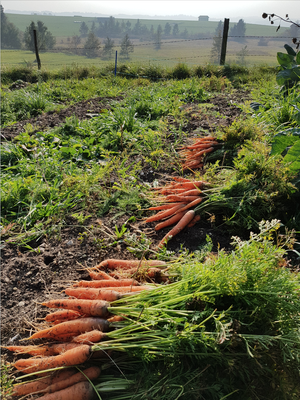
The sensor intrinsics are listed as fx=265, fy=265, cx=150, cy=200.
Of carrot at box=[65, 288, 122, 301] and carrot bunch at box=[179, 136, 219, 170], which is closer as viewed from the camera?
carrot at box=[65, 288, 122, 301]

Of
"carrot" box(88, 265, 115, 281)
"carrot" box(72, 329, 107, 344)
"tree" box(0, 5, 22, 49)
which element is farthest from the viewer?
"tree" box(0, 5, 22, 49)

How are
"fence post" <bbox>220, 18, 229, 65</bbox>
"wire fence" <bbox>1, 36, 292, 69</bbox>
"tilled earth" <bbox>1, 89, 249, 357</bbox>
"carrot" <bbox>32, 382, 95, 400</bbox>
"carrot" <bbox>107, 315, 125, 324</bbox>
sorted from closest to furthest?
"carrot" <bbox>32, 382, 95, 400</bbox>
"carrot" <bbox>107, 315, 125, 324</bbox>
"tilled earth" <bbox>1, 89, 249, 357</bbox>
"fence post" <bbox>220, 18, 229, 65</bbox>
"wire fence" <bbox>1, 36, 292, 69</bbox>

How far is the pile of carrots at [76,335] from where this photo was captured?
146cm

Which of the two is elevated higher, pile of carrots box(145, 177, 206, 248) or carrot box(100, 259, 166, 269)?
pile of carrots box(145, 177, 206, 248)

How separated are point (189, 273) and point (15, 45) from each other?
4466 cm

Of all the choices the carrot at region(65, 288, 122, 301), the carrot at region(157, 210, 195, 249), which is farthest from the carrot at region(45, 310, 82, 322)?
the carrot at region(157, 210, 195, 249)

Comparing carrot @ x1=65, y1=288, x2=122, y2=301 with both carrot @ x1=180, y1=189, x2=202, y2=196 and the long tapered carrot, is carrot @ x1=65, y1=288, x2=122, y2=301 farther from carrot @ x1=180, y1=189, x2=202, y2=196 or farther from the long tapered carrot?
carrot @ x1=180, y1=189, x2=202, y2=196

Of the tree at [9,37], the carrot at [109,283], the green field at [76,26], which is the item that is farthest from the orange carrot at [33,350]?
the green field at [76,26]

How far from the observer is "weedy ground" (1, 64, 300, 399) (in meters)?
2.19

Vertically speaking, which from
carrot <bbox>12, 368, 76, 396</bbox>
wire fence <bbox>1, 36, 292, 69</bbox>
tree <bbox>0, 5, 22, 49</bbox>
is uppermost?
tree <bbox>0, 5, 22, 49</bbox>

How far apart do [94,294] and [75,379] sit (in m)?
0.47

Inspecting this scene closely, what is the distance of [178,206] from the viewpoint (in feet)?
8.67

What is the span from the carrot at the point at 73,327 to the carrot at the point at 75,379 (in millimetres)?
213

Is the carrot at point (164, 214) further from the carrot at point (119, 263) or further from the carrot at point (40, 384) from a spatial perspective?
the carrot at point (40, 384)
